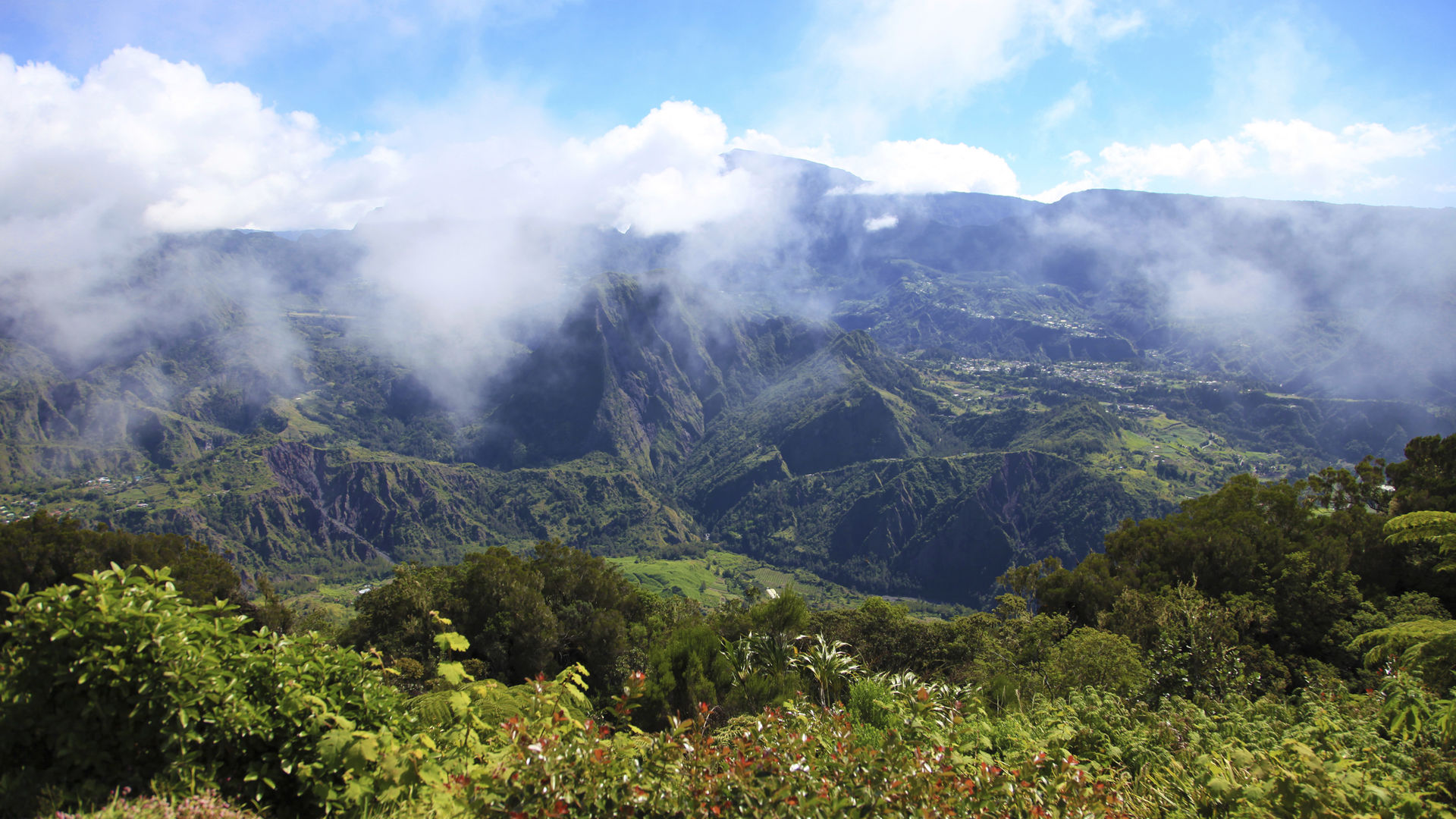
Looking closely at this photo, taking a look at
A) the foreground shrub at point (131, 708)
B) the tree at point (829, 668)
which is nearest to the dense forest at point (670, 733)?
the foreground shrub at point (131, 708)

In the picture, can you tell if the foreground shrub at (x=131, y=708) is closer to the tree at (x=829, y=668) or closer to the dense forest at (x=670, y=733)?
the dense forest at (x=670, y=733)

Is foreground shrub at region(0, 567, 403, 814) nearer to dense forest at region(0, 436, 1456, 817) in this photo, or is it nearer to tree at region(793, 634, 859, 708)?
dense forest at region(0, 436, 1456, 817)

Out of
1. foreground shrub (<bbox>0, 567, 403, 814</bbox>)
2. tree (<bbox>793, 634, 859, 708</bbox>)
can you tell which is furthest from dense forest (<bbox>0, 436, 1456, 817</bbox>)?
tree (<bbox>793, 634, 859, 708</bbox>)

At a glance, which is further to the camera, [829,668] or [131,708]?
[829,668]

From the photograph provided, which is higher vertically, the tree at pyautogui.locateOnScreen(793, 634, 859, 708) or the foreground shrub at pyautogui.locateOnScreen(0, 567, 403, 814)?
the foreground shrub at pyautogui.locateOnScreen(0, 567, 403, 814)

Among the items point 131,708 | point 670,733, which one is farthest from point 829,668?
point 131,708

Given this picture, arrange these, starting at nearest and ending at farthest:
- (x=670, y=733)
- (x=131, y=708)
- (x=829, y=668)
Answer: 1. (x=131, y=708)
2. (x=670, y=733)
3. (x=829, y=668)

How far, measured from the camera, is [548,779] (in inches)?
207

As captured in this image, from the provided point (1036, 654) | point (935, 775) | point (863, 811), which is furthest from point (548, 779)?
point (1036, 654)

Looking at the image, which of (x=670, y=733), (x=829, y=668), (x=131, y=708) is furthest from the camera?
(x=829, y=668)

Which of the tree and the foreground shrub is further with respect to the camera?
the tree

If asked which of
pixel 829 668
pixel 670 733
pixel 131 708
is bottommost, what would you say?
pixel 829 668

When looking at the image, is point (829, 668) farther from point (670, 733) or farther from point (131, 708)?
point (131, 708)

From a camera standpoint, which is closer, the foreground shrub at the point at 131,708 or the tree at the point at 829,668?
the foreground shrub at the point at 131,708
